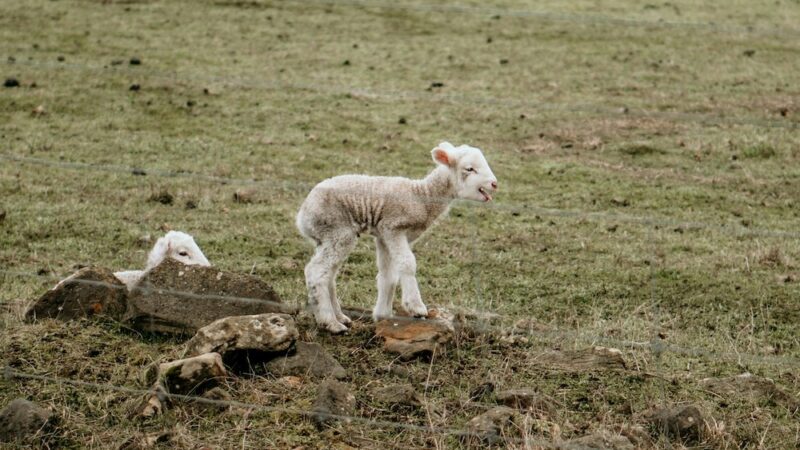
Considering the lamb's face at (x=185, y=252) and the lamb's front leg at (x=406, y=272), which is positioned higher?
the lamb's front leg at (x=406, y=272)

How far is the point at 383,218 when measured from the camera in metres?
7.88

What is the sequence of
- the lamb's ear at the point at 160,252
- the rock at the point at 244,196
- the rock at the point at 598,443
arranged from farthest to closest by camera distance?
1. the rock at the point at 244,196
2. the lamb's ear at the point at 160,252
3. the rock at the point at 598,443

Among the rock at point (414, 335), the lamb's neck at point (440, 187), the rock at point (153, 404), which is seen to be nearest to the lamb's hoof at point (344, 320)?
the rock at point (414, 335)

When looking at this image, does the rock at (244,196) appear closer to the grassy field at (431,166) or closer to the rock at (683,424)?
the grassy field at (431,166)

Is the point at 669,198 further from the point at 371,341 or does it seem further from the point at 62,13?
the point at 62,13

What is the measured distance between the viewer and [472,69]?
21.0m

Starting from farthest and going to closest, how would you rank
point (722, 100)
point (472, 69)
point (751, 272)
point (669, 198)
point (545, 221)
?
point (472, 69), point (722, 100), point (669, 198), point (545, 221), point (751, 272)

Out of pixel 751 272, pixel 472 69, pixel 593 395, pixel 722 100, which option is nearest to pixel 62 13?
pixel 472 69

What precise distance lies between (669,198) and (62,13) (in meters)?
16.2

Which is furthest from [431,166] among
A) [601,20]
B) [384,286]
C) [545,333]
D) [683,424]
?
[683,424]

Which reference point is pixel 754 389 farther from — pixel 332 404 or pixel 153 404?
pixel 153 404

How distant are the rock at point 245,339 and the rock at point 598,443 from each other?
203cm

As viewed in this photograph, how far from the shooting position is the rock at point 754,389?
7164mm

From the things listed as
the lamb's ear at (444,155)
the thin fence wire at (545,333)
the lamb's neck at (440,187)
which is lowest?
the thin fence wire at (545,333)
